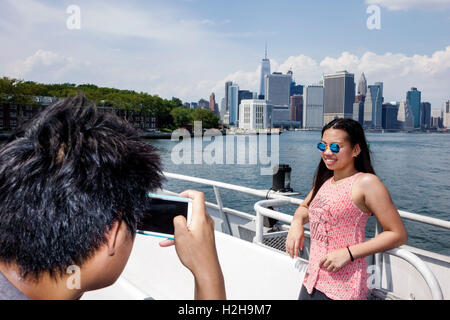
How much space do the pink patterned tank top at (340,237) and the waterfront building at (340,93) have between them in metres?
55.3

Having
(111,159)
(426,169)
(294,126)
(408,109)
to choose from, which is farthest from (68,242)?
(294,126)

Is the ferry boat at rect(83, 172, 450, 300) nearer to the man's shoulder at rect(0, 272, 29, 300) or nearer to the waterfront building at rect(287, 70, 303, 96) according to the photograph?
the man's shoulder at rect(0, 272, 29, 300)

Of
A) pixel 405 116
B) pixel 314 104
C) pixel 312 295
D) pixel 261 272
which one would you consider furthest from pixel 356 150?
pixel 405 116

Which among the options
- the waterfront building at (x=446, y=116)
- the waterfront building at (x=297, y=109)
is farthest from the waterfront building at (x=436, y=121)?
the waterfront building at (x=297, y=109)

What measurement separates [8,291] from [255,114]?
149 meters

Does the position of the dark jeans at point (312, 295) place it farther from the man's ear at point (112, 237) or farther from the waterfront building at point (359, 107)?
the waterfront building at point (359, 107)

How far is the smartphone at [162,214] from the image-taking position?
1.01 meters

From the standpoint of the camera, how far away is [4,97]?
54.1m

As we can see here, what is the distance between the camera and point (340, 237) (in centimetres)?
176

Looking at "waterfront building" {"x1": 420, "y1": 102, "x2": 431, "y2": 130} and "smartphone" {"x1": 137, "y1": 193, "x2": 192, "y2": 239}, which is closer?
"smartphone" {"x1": 137, "y1": 193, "x2": 192, "y2": 239}

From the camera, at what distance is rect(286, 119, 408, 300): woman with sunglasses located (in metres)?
1.66

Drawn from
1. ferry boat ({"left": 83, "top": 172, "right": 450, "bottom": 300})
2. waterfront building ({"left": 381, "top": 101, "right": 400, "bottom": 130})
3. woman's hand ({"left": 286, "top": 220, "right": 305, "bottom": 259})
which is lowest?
ferry boat ({"left": 83, "top": 172, "right": 450, "bottom": 300})

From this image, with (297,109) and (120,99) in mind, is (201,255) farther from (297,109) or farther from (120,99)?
(297,109)

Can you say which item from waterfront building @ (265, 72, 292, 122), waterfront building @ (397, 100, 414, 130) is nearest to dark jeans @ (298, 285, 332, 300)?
waterfront building @ (397, 100, 414, 130)
